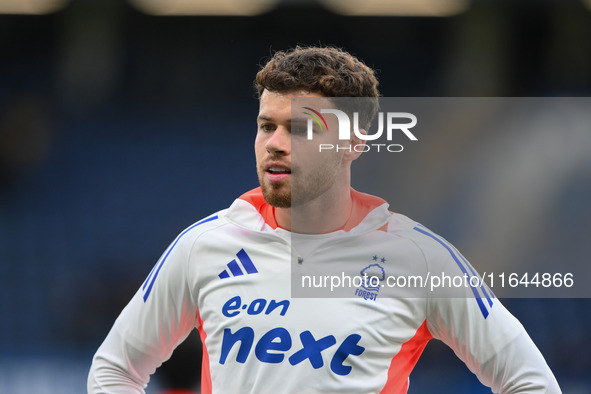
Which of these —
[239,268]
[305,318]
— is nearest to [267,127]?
[239,268]

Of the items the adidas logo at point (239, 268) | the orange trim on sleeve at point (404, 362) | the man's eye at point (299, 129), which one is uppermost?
the man's eye at point (299, 129)

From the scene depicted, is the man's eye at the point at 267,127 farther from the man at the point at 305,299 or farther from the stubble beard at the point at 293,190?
the stubble beard at the point at 293,190

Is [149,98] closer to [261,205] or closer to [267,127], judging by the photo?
[261,205]

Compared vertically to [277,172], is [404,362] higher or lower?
lower

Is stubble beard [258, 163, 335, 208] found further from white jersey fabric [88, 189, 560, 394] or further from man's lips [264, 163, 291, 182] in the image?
white jersey fabric [88, 189, 560, 394]

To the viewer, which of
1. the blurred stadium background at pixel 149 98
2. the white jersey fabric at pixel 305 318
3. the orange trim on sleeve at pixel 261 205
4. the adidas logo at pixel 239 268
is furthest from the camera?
the blurred stadium background at pixel 149 98

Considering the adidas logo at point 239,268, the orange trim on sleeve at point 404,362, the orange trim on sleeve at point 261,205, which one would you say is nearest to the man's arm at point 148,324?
the adidas logo at point 239,268

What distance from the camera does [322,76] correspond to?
2.21 meters

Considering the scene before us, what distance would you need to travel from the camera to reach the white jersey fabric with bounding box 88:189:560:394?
2133mm

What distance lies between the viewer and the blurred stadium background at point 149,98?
5.66 m

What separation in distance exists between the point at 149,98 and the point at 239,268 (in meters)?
4.10

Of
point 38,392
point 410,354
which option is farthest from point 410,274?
point 38,392

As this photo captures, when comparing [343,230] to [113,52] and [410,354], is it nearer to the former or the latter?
[410,354]

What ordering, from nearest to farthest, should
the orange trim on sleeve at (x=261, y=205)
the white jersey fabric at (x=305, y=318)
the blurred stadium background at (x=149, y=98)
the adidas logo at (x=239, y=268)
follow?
the white jersey fabric at (x=305, y=318) → the adidas logo at (x=239, y=268) → the orange trim on sleeve at (x=261, y=205) → the blurred stadium background at (x=149, y=98)
